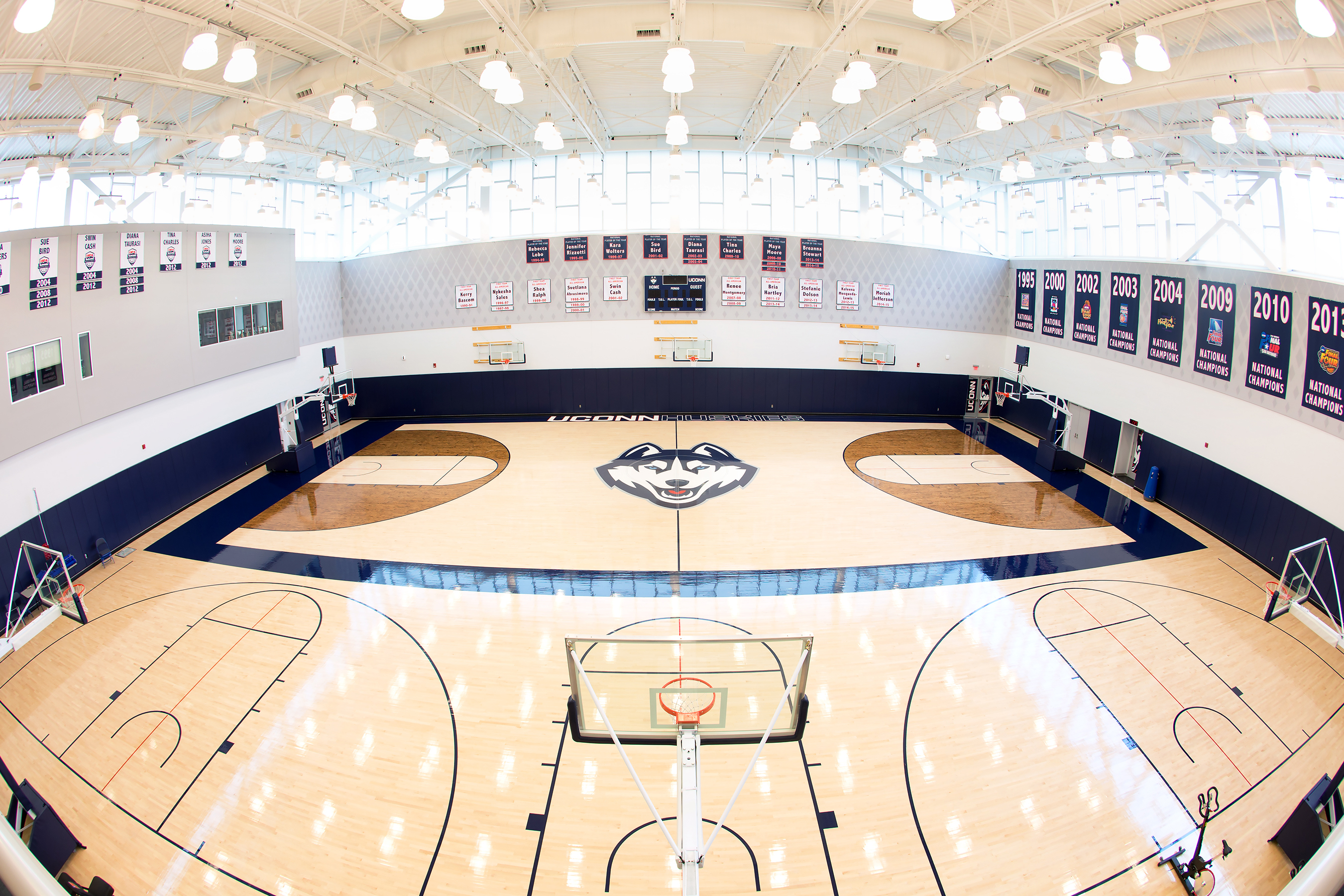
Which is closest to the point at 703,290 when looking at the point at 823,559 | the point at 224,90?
the point at 823,559

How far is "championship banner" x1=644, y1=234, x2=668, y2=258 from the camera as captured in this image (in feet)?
67.9

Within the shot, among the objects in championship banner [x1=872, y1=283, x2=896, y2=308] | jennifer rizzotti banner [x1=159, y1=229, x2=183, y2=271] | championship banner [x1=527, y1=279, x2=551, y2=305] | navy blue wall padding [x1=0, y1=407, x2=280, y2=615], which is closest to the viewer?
navy blue wall padding [x1=0, y1=407, x2=280, y2=615]

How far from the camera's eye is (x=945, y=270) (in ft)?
69.7

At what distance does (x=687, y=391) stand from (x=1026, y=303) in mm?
11294

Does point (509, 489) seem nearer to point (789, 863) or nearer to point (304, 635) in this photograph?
point (304, 635)

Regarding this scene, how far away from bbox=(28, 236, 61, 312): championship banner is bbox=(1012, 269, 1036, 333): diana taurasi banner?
23782 mm

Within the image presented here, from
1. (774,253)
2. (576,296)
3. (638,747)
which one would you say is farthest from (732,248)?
(638,747)

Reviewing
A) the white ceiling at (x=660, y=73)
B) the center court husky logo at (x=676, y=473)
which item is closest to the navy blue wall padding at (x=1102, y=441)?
the white ceiling at (x=660, y=73)

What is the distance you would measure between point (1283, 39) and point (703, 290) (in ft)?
46.5

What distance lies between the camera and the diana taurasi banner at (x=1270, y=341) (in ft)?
37.5

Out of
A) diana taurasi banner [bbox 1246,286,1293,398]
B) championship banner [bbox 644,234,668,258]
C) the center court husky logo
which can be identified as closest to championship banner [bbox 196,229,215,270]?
the center court husky logo

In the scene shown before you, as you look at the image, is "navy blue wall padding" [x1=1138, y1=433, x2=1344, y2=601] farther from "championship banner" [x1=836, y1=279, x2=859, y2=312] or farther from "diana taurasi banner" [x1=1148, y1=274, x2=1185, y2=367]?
"championship banner" [x1=836, y1=279, x2=859, y2=312]

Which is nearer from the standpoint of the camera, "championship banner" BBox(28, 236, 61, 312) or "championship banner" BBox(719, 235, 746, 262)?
"championship banner" BBox(28, 236, 61, 312)

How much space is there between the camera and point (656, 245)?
2075 cm
